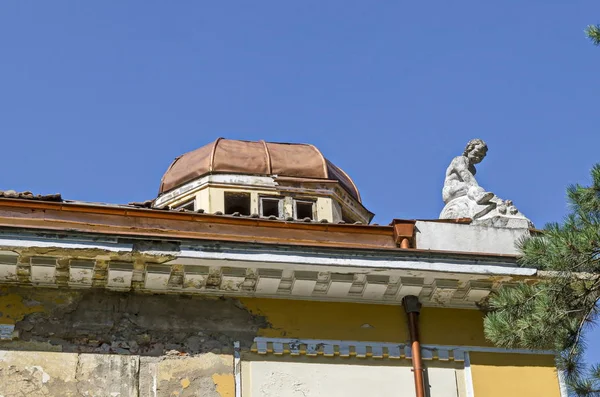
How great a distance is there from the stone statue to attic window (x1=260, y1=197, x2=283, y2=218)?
513 cm

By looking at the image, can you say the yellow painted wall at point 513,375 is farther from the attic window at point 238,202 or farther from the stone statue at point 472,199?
the attic window at point 238,202

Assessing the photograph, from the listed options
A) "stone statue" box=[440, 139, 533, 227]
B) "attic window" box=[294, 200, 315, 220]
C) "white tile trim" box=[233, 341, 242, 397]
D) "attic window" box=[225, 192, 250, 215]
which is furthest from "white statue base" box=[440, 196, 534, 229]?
"attic window" box=[225, 192, 250, 215]

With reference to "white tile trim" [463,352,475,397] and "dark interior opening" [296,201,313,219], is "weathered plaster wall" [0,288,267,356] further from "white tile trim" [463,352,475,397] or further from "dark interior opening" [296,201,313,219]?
"dark interior opening" [296,201,313,219]

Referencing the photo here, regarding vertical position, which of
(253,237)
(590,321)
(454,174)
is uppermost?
(454,174)

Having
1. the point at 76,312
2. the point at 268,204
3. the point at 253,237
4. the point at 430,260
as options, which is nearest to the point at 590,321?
the point at 430,260

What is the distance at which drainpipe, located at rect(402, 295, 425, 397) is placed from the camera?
1412 centimetres

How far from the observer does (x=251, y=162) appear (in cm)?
2183

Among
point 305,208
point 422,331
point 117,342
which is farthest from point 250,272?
point 305,208

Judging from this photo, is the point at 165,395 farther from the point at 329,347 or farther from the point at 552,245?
the point at 552,245

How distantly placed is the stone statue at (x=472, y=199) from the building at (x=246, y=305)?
0.62 ft

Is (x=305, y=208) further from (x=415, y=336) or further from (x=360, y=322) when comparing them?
A: (x=415, y=336)

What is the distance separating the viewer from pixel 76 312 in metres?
13.9

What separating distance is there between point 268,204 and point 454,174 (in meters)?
5.41

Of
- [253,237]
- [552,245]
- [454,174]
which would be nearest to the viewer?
[552,245]
